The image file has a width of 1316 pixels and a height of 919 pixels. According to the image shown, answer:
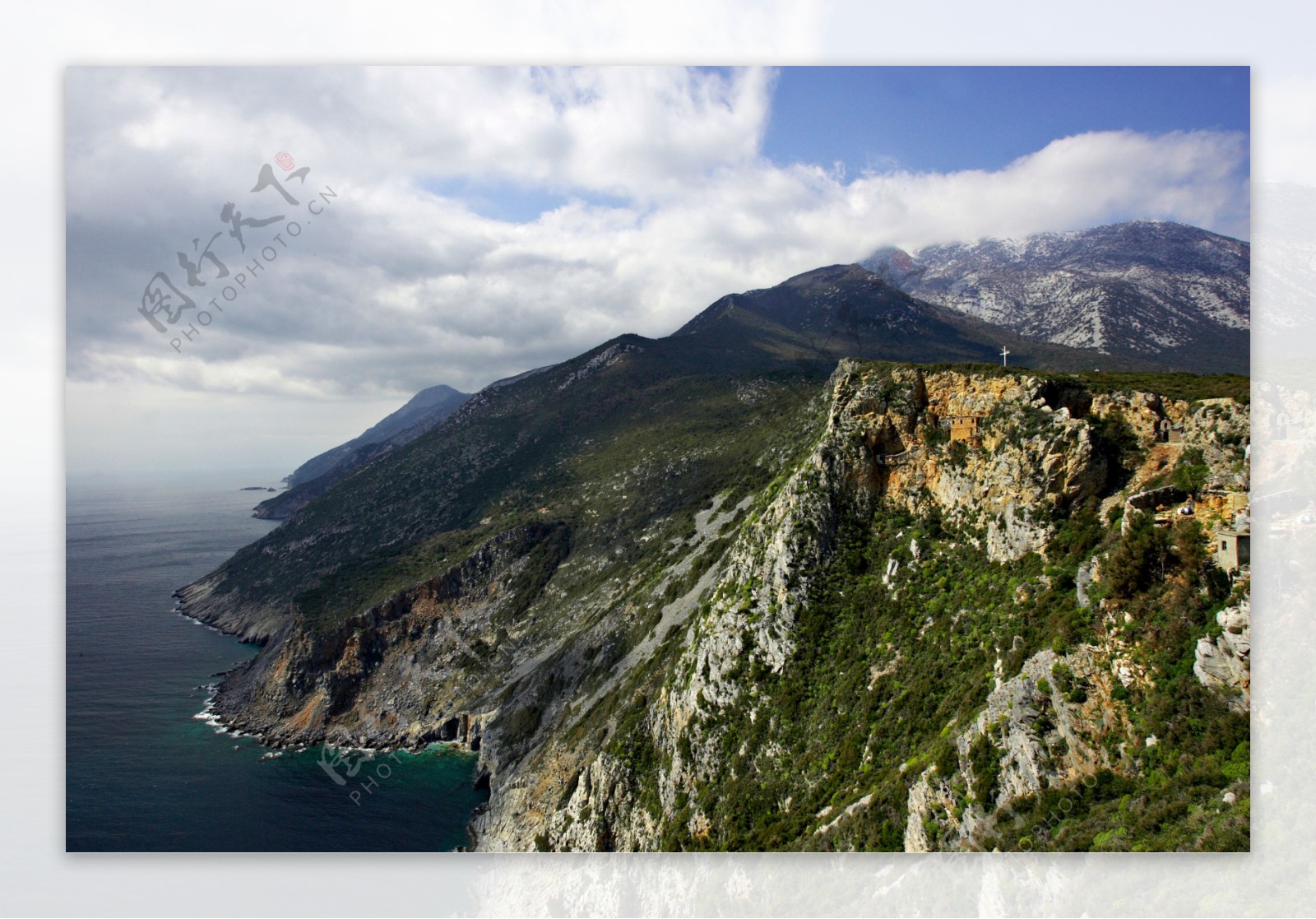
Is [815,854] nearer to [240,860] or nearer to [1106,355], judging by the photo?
[240,860]

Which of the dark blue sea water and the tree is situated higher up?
the tree

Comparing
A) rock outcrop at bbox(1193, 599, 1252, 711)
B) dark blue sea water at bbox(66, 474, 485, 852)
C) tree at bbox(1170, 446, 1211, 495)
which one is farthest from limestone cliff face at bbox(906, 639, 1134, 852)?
dark blue sea water at bbox(66, 474, 485, 852)

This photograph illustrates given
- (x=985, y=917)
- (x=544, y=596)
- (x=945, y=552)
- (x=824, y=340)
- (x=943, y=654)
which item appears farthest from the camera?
(x=824, y=340)

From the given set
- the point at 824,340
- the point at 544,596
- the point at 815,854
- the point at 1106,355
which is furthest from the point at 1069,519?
the point at 824,340

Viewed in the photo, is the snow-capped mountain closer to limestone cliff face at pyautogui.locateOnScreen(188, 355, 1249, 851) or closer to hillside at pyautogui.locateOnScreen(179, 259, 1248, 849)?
limestone cliff face at pyautogui.locateOnScreen(188, 355, 1249, 851)

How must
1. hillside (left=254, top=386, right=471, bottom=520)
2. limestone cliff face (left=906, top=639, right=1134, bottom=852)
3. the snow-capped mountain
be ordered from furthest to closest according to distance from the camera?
hillside (left=254, top=386, right=471, bottom=520) < the snow-capped mountain < limestone cliff face (left=906, top=639, right=1134, bottom=852)

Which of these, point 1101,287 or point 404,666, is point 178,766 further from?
point 1101,287
